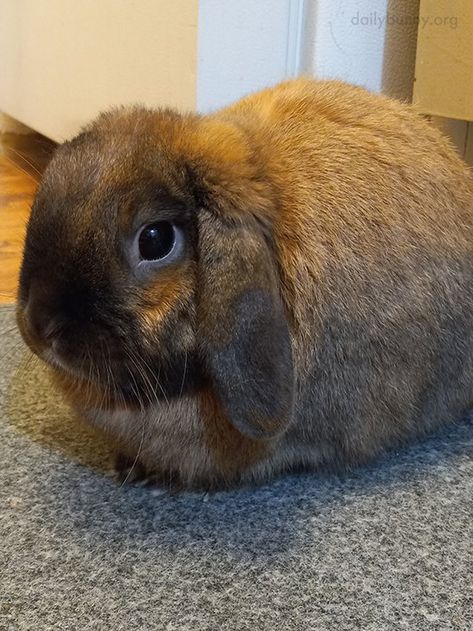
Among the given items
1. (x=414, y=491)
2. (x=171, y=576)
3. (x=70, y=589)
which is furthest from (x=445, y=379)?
(x=70, y=589)

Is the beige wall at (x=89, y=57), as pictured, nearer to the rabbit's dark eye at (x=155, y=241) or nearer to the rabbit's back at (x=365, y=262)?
the rabbit's back at (x=365, y=262)

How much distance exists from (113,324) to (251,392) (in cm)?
18

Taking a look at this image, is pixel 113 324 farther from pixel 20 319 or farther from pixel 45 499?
pixel 45 499

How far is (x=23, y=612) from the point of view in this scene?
89 centimetres

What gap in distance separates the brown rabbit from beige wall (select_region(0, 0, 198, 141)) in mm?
601

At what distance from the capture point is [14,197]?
2.88 m

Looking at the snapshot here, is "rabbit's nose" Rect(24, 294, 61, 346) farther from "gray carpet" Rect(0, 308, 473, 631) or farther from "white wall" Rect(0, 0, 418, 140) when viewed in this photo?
"white wall" Rect(0, 0, 418, 140)

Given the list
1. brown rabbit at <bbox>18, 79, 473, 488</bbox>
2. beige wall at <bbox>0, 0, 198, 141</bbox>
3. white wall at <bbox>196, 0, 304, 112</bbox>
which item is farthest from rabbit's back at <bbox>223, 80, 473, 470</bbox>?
beige wall at <bbox>0, 0, 198, 141</bbox>

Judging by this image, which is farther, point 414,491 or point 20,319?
point 414,491

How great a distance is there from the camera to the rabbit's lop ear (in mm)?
942

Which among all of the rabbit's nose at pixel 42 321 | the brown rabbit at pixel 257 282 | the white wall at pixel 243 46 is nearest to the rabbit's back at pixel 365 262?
the brown rabbit at pixel 257 282

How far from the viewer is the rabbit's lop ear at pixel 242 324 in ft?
3.09

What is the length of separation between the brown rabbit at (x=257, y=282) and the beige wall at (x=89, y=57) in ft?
1.97

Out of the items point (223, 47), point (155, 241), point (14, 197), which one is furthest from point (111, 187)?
point (14, 197)
